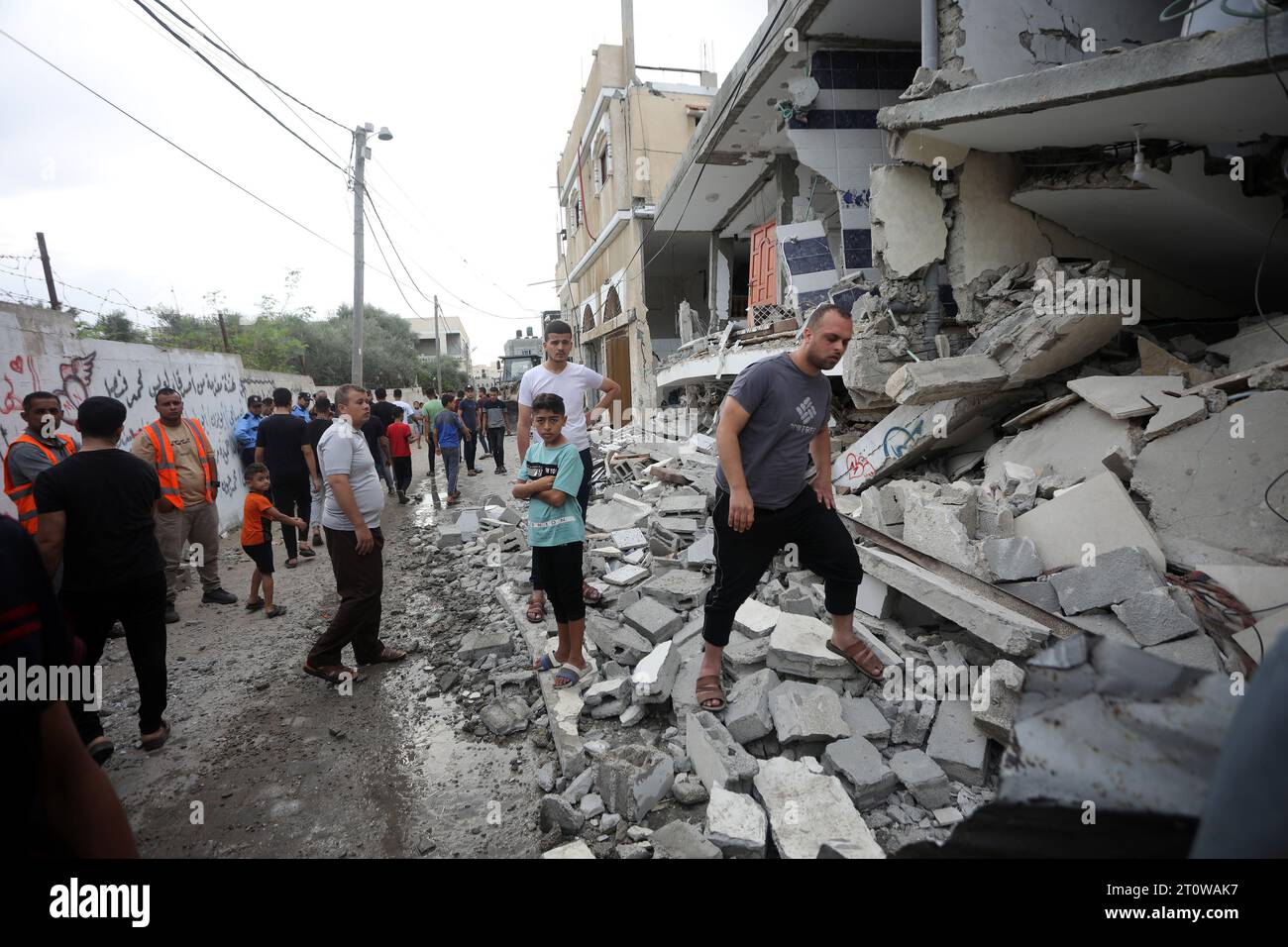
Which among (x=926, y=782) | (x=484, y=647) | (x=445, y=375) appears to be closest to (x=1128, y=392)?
(x=926, y=782)

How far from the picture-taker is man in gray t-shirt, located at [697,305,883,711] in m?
2.78

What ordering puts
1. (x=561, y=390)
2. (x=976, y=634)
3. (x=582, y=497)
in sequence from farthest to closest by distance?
Result: (x=561, y=390) → (x=582, y=497) → (x=976, y=634)

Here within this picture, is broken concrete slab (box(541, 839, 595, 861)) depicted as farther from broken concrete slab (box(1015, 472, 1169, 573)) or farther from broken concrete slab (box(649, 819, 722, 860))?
broken concrete slab (box(1015, 472, 1169, 573))

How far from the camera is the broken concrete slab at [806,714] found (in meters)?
2.60

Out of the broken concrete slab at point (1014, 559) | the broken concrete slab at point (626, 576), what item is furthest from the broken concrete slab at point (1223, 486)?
the broken concrete slab at point (626, 576)

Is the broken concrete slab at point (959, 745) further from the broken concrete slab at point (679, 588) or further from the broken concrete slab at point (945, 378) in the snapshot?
the broken concrete slab at point (945, 378)

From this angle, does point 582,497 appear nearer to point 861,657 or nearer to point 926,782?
point 861,657

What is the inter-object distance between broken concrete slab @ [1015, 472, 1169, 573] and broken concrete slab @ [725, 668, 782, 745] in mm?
1725

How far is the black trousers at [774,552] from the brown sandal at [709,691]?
7.4 inches

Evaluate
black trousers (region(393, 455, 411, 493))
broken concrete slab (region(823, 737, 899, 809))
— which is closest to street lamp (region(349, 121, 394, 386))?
black trousers (region(393, 455, 411, 493))

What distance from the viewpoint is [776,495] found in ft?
9.34

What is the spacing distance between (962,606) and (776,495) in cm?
114
